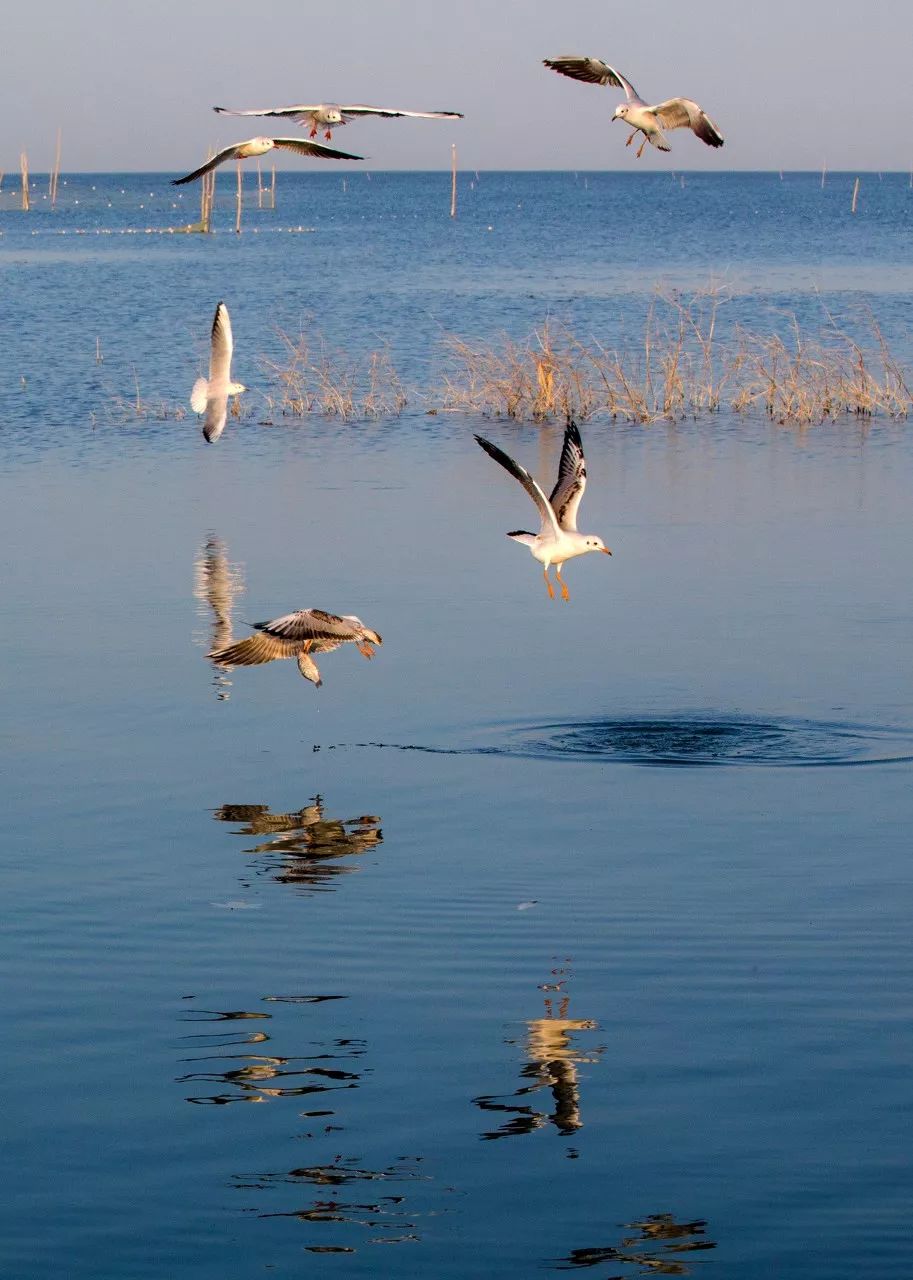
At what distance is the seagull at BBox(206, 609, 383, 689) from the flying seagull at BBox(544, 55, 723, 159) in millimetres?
4165

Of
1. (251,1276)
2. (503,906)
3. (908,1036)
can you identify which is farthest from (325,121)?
(251,1276)

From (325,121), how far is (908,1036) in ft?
31.1

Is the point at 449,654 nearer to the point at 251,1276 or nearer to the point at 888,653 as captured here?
the point at 888,653

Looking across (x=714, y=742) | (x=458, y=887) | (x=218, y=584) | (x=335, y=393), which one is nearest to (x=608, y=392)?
(x=335, y=393)

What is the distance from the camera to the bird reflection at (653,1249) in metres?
6.43

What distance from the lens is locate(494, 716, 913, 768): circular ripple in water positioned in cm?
1287

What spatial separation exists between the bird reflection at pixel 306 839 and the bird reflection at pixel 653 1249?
392cm

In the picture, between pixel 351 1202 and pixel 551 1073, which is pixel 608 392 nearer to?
pixel 551 1073

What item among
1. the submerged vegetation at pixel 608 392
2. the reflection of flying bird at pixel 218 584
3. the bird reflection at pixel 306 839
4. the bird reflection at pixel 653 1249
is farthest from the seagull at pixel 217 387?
the bird reflection at pixel 653 1249

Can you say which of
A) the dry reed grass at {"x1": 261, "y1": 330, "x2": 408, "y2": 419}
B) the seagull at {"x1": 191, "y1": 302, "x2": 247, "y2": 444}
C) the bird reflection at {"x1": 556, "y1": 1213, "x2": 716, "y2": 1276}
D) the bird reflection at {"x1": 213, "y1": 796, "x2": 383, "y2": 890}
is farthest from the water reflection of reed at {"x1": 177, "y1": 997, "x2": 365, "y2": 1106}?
the dry reed grass at {"x1": 261, "y1": 330, "x2": 408, "y2": 419}

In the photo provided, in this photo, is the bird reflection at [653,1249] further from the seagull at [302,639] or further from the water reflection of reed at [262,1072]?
the seagull at [302,639]

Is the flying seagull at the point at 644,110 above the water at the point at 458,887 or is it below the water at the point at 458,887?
above

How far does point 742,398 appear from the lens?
31688 millimetres

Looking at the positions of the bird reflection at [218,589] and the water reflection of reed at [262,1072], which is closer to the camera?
the water reflection of reed at [262,1072]
